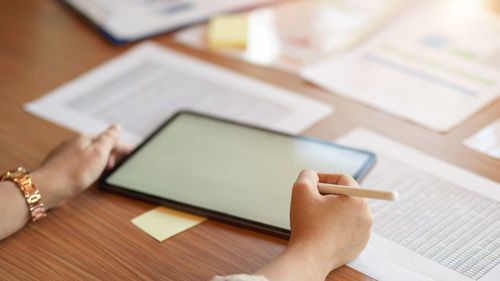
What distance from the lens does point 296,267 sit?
652 mm

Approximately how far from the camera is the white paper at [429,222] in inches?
26.9

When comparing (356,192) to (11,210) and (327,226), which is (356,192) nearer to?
(327,226)

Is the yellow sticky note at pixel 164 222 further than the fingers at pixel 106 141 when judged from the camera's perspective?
No

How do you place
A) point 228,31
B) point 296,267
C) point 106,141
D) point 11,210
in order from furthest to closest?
point 228,31 → point 106,141 → point 11,210 → point 296,267

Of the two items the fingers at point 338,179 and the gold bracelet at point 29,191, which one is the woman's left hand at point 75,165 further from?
the fingers at point 338,179

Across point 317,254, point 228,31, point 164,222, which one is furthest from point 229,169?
point 228,31

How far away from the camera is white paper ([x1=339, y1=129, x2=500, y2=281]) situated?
2.24ft

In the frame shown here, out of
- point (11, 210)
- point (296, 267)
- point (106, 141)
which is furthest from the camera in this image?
point (106, 141)

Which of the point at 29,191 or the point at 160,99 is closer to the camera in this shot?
the point at 29,191

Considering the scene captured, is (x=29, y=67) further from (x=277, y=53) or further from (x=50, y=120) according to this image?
(x=277, y=53)

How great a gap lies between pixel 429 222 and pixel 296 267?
0.65ft

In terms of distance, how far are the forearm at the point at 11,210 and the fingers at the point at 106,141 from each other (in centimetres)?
12

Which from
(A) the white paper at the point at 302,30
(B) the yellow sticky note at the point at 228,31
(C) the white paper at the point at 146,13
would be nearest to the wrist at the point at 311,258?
(A) the white paper at the point at 302,30

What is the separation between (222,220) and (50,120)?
41 cm
